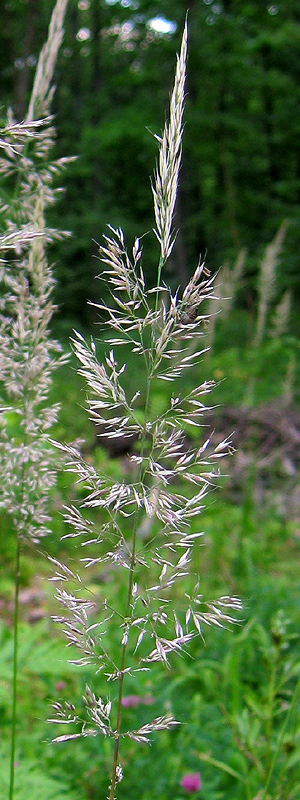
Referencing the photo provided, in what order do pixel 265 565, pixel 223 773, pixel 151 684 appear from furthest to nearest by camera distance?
pixel 265 565, pixel 151 684, pixel 223 773

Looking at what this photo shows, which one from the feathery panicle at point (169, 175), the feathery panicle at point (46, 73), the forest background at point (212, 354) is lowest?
the forest background at point (212, 354)

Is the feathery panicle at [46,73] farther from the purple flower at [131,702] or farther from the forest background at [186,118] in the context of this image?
the forest background at [186,118]

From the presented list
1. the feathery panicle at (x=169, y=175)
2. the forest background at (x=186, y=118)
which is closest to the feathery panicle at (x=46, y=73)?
the feathery panicle at (x=169, y=175)

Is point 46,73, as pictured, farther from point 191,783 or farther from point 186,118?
point 186,118

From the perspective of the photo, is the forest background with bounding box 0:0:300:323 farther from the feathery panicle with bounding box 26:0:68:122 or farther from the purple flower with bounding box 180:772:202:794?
the purple flower with bounding box 180:772:202:794

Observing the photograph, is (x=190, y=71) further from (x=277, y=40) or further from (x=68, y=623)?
(x=68, y=623)

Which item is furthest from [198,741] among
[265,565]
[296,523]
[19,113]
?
[19,113]
